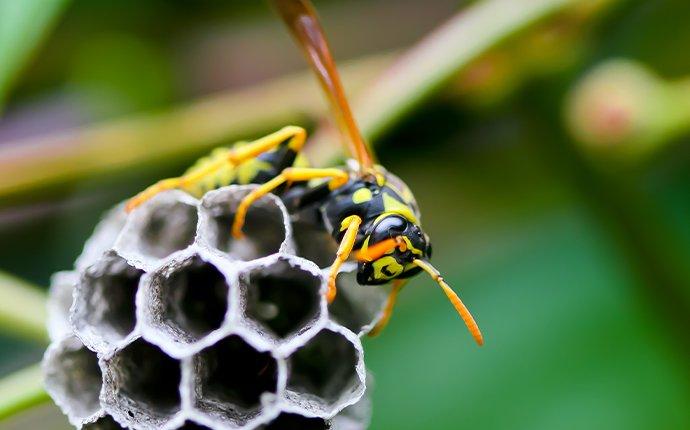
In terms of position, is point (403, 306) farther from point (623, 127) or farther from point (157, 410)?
point (157, 410)

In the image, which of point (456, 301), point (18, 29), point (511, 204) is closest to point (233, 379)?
point (456, 301)

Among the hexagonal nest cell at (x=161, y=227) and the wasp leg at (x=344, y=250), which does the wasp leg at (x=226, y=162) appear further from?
the wasp leg at (x=344, y=250)

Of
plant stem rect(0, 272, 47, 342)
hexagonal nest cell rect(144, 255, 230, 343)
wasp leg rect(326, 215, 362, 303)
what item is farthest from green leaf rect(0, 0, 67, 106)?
wasp leg rect(326, 215, 362, 303)

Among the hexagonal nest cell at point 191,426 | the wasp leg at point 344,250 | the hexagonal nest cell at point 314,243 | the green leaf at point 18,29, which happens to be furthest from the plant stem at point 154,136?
the hexagonal nest cell at point 191,426

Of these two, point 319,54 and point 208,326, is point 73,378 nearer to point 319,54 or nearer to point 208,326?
point 208,326

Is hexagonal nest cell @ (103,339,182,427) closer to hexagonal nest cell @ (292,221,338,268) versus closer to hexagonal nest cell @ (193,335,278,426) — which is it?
hexagonal nest cell @ (193,335,278,426)

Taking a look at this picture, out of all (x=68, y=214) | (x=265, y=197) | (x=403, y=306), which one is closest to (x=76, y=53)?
(x=68, y=214)
